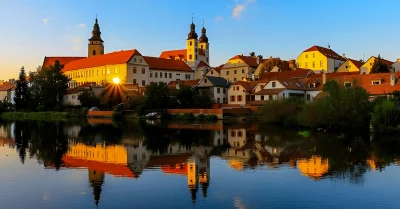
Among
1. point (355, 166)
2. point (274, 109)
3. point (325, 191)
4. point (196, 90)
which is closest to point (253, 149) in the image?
point (355, 166)

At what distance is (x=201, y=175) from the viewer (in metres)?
16.0

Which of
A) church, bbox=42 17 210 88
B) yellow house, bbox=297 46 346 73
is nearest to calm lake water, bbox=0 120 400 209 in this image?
yellow house, bbox=297 46 346 73

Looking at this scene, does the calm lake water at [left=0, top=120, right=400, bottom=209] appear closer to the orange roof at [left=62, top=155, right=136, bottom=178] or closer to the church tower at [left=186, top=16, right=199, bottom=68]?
the orange roof at [left=62, top=155, right=136, bottom=178]

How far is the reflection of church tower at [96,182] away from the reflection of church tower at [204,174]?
3.30 metres

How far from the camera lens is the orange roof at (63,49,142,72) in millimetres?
88750

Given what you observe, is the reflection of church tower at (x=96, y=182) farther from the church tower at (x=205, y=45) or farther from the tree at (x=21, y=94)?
the church tower at (x=205, y=45)

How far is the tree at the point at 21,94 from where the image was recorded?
81.4 metres

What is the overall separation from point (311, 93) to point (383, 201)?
163ft

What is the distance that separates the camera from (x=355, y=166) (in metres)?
17.9

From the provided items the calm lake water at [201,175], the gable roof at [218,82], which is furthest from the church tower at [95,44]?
the calm lake water at [201,175]

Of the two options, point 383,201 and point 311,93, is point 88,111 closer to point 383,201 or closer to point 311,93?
point 311,93

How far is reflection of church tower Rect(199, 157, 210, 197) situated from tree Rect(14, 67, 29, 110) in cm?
6995

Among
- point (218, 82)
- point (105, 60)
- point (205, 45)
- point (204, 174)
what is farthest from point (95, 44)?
point (204, 174)

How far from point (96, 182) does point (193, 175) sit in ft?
12.0
